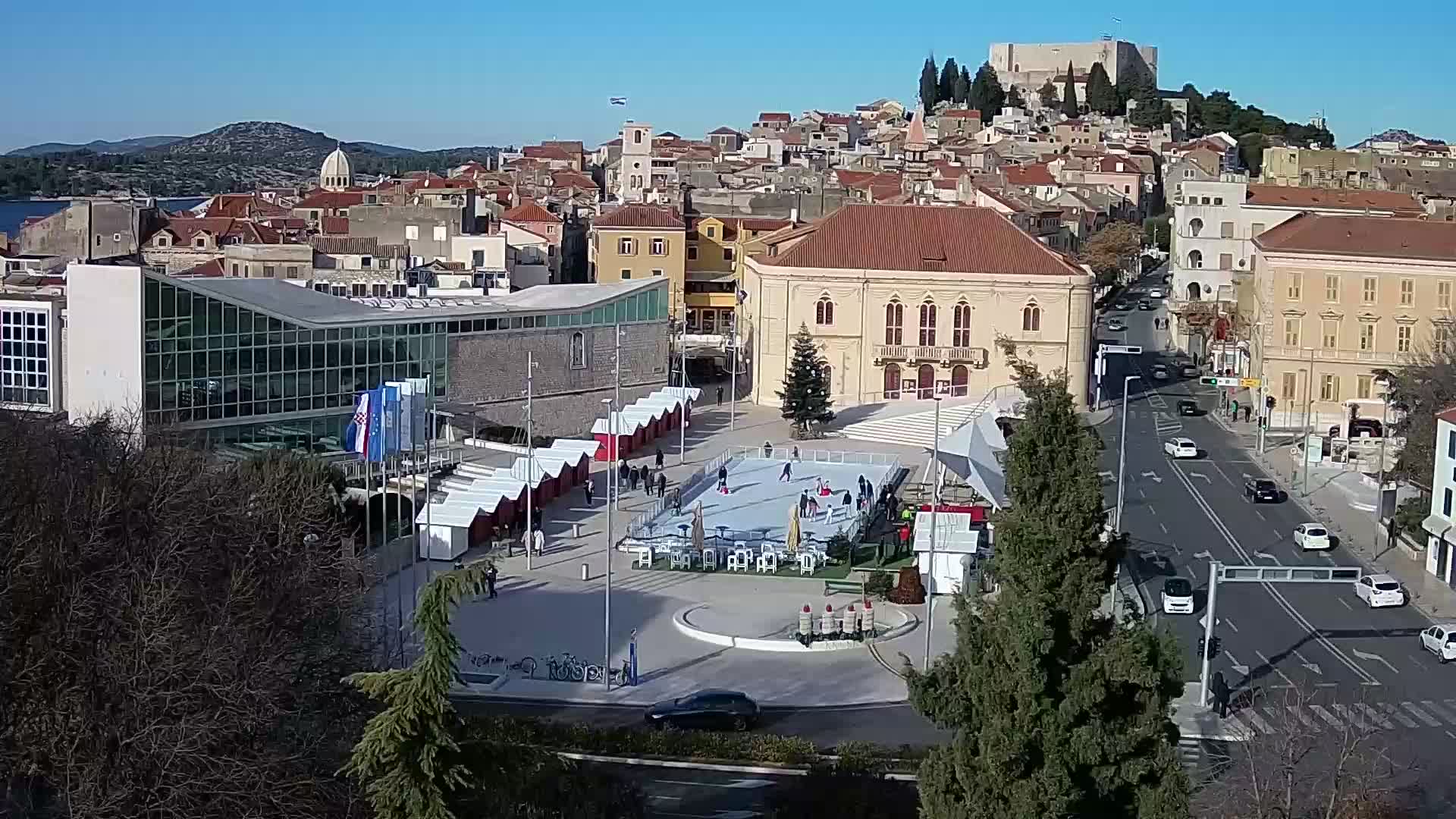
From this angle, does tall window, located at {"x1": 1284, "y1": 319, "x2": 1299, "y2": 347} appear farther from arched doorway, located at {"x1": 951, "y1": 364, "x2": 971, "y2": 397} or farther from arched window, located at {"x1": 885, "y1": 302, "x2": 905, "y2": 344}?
arched window, located at {"x1": 885, "y1": 302, "x2": 905, "y2": 344}

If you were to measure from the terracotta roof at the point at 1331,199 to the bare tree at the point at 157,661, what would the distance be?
146 ft

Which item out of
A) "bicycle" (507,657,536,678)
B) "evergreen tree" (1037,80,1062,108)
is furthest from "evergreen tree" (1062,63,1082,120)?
"bicycle" (507,657,536,678)

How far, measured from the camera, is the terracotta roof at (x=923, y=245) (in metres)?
45.8

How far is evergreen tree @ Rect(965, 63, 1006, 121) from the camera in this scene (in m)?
129

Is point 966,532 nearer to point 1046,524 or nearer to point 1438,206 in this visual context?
point 1046,524

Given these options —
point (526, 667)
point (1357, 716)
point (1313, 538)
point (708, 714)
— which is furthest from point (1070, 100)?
point (708, 714)

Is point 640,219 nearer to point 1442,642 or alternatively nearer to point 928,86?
point 1442,642

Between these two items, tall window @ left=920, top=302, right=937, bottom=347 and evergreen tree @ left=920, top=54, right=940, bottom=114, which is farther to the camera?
evergreen tree @ left=920, top=54, right=940, bottom=114

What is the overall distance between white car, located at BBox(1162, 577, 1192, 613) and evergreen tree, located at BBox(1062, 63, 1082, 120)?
103 meters

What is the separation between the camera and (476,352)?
3803 cm

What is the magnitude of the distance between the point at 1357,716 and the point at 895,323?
26.8 metres

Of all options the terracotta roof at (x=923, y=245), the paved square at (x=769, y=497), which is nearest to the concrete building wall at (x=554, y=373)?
the paved square at (x=769, y=497)

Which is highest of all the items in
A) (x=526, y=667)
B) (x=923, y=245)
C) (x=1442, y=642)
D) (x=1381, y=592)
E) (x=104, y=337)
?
(x=923, y=245)

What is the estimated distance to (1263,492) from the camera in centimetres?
3469
